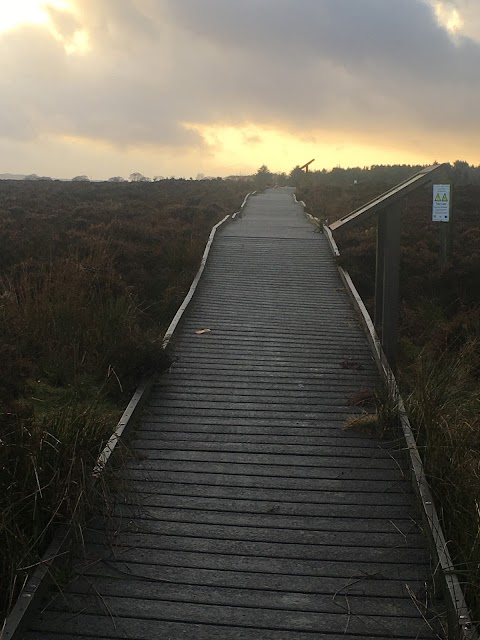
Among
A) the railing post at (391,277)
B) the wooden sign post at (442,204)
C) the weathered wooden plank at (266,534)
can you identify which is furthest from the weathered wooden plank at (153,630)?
the wooden sign post at (442,204)

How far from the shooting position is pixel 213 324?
10219mm

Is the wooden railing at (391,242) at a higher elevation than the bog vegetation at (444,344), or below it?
higher

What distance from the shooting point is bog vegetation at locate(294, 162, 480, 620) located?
182 inches

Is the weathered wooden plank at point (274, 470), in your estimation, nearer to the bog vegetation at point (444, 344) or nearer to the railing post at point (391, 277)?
the bog vegetation at point (444, 344)

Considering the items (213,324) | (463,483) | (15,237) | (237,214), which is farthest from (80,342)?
(237,214)

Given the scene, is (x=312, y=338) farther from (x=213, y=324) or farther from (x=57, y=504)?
(x=57, y=504)

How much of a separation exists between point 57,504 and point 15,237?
12.9 meters

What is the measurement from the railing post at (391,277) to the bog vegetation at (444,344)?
335 mm

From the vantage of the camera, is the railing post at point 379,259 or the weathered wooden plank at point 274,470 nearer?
the weathered wooden plank at point 274,470

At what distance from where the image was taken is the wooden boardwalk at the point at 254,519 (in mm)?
4020

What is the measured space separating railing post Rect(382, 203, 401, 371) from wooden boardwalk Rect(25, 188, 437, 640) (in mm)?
513

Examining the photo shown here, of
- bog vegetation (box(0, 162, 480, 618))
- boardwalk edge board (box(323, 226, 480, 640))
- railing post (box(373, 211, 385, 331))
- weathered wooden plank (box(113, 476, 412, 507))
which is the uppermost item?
railing post (box(373, 211, 385, 331))

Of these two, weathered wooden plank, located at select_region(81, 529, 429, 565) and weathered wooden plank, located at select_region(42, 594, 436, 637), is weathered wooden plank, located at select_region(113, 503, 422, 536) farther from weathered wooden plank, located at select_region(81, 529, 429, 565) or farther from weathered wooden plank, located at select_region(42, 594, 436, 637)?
weathered wooden plank, located at select_region(42, 594, 436, 637)

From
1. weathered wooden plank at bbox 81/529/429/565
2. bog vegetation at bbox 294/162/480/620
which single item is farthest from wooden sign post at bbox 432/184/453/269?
weathered wooden plank at bbox 81/529/429/565
